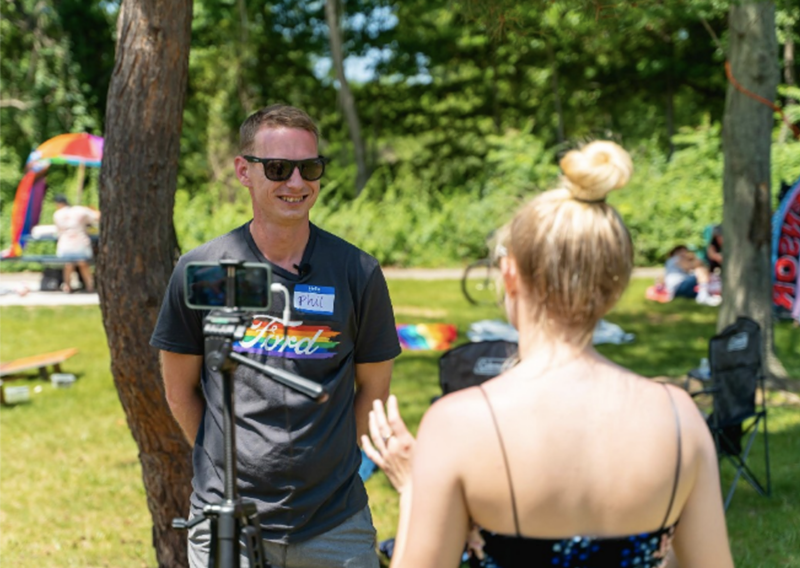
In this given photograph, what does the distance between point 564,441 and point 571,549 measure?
0.62ft

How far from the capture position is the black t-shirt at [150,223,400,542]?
2.64 metres

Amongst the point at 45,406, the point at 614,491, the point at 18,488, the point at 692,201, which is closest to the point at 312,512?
the point at 614,491

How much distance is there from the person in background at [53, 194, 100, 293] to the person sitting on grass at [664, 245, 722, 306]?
9.43 meters

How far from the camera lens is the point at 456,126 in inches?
1227

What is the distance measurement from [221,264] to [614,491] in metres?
0.84

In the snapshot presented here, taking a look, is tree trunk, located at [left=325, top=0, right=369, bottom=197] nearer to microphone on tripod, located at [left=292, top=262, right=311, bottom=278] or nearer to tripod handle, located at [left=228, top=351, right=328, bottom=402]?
microphone on tripod, located at [left=292, top=262, right=311, bottom=278]

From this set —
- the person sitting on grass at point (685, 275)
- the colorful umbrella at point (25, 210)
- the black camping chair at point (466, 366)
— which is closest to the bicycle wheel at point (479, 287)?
the person sitting on grass at point (685, 275)

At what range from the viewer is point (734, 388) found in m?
6.38

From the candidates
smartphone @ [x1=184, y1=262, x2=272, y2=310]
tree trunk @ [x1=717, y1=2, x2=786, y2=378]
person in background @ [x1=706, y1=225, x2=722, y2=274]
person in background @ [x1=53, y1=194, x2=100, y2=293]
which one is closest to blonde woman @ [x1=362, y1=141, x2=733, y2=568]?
smartphone @ [x1=184, y1=262, x2=272, y2=310]

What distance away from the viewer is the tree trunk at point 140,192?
13.2 ft

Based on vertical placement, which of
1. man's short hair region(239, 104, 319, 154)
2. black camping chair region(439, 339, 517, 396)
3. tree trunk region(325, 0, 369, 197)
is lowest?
black camping chair region(439, 339, 517, 396)

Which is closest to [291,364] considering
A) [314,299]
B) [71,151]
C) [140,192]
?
[314,299]

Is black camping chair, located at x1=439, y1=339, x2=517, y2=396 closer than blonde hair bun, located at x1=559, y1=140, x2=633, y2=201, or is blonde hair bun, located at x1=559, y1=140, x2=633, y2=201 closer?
blonde hair bun, located at x1=559, y1=140, x2=633, y2=201

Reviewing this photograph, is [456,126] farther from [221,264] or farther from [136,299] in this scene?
[221,264]
